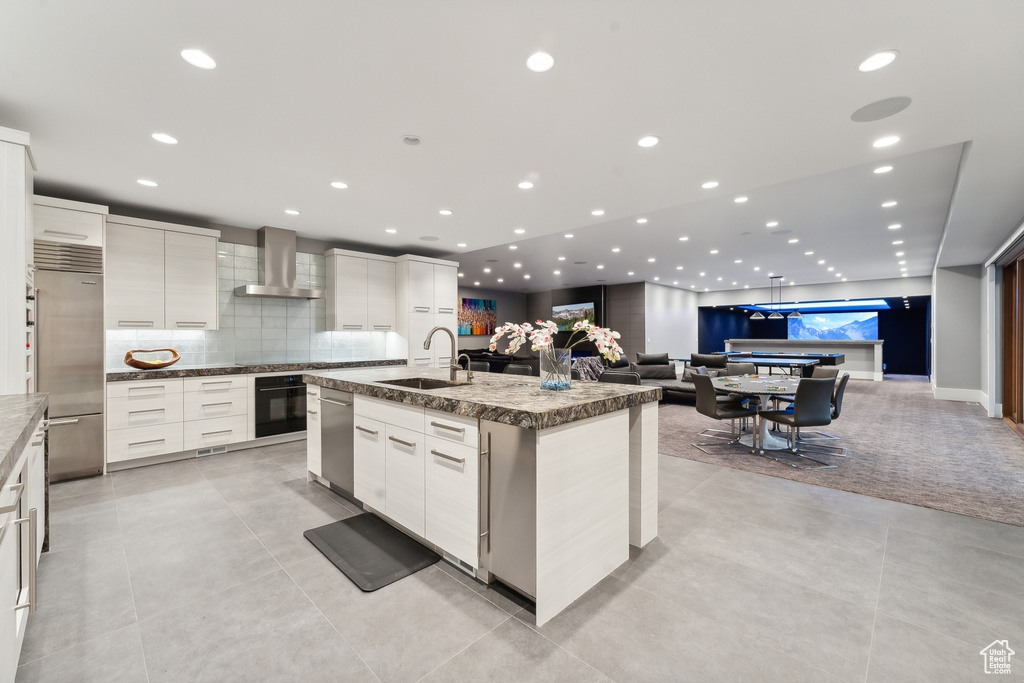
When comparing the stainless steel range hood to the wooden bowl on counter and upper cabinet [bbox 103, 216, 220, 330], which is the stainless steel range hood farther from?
the wooden bowl on counter

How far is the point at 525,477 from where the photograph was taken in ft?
5.74

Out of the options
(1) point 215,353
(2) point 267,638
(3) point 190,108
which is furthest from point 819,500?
(1) point 215,353

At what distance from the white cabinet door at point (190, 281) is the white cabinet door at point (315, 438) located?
2131 mm

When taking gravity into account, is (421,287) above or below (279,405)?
above

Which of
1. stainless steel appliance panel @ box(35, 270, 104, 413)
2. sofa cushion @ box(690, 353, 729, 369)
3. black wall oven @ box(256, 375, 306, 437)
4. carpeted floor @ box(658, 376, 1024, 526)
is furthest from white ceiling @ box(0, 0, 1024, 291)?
sofa cushion @ box(690, 353, 729, 369)

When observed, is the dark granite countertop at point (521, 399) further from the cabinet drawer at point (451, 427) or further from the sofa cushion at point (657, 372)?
the sofa cushion at point (657, 372)

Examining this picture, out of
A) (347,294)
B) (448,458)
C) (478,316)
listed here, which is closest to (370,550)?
(448,458)

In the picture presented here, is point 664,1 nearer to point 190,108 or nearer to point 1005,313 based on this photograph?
point 190,108

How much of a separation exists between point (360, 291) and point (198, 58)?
3843 millimetres

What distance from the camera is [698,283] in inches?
488

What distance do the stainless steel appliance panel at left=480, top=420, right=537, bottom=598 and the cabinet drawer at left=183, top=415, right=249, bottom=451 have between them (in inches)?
148

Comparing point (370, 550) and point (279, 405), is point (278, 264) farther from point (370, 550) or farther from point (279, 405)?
point (370, 550)

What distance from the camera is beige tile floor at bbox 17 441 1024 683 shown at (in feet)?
5.09

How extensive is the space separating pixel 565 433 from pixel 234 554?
6.61 feet
